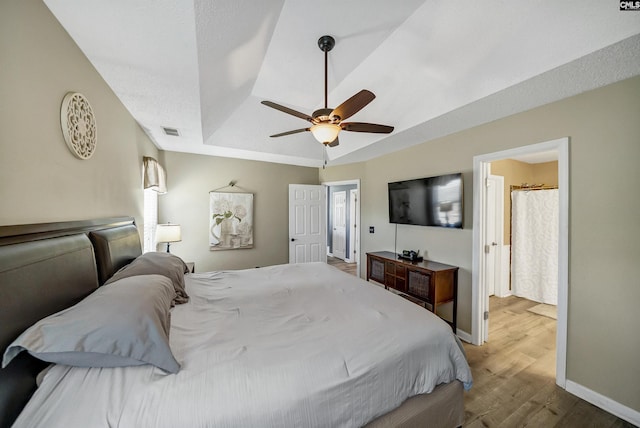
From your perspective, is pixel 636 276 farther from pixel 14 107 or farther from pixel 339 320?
pixel 14 107

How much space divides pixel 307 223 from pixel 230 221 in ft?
4.86

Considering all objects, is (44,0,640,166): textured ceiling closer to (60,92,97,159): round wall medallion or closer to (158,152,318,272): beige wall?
(60,92,97,159): round wall medallion

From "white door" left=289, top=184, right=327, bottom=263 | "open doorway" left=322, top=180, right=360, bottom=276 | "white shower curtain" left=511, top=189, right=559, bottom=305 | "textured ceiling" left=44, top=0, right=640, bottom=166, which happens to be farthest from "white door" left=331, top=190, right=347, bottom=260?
"textured ceiling" left=44, top=0, right=640, bottom=166

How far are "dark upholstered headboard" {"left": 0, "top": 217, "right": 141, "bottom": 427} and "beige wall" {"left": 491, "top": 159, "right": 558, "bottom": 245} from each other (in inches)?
192

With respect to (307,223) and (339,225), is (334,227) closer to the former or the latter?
(339,225)

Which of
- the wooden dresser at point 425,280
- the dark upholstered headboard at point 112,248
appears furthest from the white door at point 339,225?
the dark upholstered headboard at point 112,248

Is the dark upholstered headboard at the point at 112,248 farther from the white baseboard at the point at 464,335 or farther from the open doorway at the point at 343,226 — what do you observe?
the open doorway at the point at 343,226

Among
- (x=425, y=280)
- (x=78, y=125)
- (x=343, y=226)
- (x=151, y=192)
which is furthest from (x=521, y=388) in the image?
(x=343, y=226)

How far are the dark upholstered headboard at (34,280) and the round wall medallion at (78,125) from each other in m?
0.49

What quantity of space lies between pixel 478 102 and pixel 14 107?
118 inches

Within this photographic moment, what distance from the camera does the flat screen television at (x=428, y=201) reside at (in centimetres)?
276

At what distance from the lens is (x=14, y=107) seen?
1.02 metres

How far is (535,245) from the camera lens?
3.78m

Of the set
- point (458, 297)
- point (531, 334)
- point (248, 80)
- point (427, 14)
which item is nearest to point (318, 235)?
point (458, 297)
